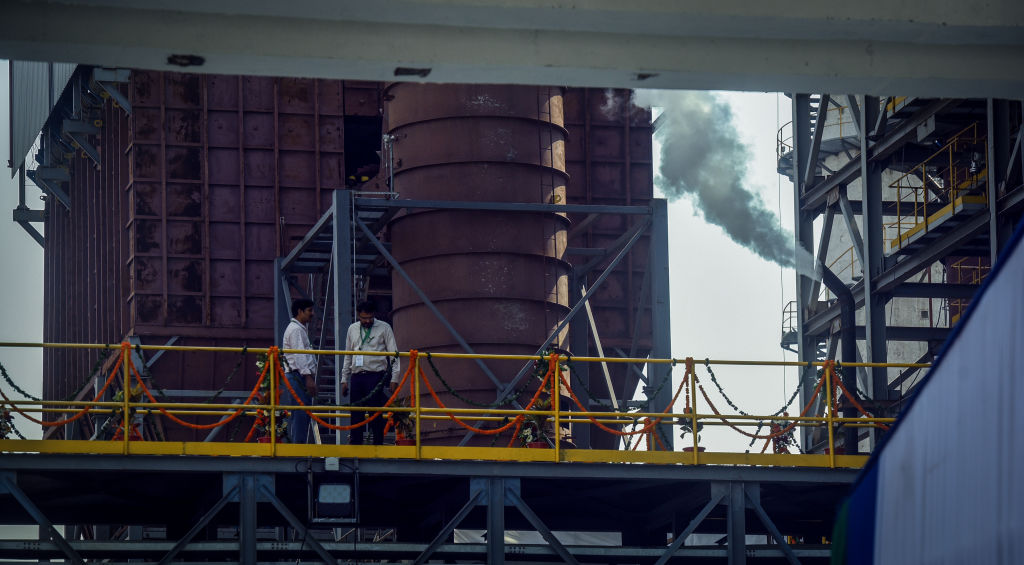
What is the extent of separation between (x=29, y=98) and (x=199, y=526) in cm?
2995

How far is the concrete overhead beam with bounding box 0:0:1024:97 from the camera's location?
32.5 ft

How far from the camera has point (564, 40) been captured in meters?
10.5

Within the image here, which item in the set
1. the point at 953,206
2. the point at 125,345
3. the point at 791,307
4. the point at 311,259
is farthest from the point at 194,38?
the point at 791,307

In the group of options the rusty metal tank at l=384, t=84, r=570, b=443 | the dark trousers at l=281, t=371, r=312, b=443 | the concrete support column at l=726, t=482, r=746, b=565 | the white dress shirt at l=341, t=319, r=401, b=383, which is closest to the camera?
the concrete support column at l=726, t=482, r=746, b=565

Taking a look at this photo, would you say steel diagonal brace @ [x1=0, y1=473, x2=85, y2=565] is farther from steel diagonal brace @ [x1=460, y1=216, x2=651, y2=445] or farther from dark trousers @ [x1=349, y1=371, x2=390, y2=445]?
steel diagonal brace @ [x1=460, y1=216, x2=651, y2=445]

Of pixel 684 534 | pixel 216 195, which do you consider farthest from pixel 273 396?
pixel 216 195

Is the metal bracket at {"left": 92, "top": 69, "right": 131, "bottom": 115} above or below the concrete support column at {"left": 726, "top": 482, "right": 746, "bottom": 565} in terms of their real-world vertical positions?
Result: above

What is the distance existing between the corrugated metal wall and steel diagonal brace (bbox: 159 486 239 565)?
23697mm

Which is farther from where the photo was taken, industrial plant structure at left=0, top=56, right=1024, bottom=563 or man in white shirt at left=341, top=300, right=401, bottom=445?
man in white shirt at left=341, top=300, right=401, bottom=445

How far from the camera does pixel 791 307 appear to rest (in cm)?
4759

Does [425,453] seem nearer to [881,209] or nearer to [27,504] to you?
[27,504]

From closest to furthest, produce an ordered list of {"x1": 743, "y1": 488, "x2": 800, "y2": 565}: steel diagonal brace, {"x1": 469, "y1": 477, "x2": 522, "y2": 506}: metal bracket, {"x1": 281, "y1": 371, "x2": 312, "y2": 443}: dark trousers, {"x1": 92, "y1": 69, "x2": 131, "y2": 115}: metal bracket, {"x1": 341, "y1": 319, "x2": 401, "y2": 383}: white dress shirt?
{"x1": 469, "y1": 477, "x2": 522, "y2": 506}: metal bracket
{"x1": 743, "y1": 488, "x2": 800, "y2": 565}: steel diagonal brace
{"x1": 341, "y1": 319, "x2": 401, "y2": 383}: white dress shirt
{"x1": 281, "y1": 371, "x2": 312, "y2": 443}: dark trousers
{"x1": 92, "y1": 69, "x2": 131, "y2": 115}: metal bracket

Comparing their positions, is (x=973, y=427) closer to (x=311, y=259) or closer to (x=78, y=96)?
(x=311, y=259)

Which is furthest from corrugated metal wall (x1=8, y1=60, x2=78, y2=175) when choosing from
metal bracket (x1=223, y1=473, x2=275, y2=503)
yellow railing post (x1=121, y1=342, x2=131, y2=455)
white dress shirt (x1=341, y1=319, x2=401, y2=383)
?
metal bracket (x1=223, y1=473, x2=275, y2=503)
